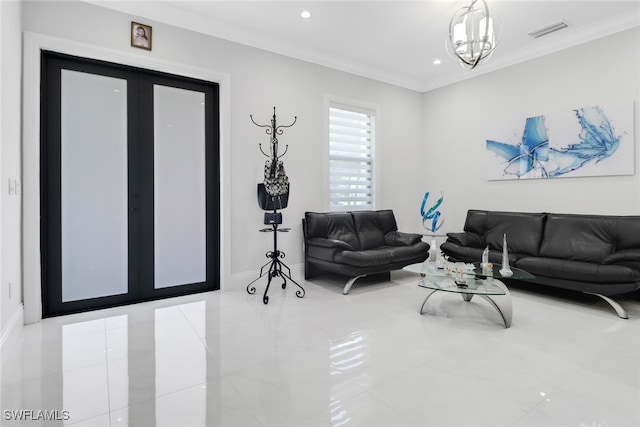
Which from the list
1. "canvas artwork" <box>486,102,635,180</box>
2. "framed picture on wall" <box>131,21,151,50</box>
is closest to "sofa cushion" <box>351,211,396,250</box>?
"canvas artwork" <box>486,102,635,180</box>

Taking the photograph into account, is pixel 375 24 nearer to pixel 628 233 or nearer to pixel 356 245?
pixel 356 245

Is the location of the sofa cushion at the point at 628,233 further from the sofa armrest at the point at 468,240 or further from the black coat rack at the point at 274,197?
the black coat rack at the point at 274,197

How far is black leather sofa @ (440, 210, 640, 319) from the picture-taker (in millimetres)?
3236

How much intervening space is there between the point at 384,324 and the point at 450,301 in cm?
107

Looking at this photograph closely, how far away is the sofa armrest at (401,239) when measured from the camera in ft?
15.7

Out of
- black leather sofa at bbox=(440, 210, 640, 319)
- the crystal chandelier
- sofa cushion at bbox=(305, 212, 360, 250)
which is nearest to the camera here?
the crystal chandelier

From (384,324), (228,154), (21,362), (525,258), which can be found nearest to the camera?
(21,362)

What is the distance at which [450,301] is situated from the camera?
369 centimetres

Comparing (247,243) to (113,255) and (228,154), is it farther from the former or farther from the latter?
(113,255)

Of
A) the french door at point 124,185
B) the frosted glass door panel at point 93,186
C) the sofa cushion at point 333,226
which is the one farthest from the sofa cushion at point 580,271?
the frosted glass door panel at point 93,186

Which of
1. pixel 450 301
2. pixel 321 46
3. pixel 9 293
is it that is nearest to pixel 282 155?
pixel 321 46

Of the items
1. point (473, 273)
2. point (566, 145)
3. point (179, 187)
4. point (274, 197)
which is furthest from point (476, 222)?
point (179, 187)

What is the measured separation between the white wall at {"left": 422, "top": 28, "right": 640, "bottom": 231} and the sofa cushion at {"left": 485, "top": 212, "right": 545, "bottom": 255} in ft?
1.10

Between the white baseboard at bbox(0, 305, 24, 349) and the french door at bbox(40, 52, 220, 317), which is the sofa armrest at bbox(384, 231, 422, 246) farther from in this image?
the white baseboard at bbox(0, 305, 24, 349)
